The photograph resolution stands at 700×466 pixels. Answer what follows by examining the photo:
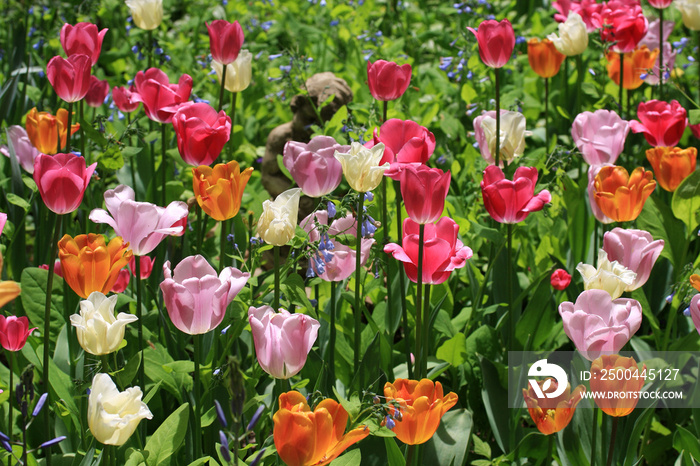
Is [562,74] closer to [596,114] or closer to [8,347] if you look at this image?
[596,114]

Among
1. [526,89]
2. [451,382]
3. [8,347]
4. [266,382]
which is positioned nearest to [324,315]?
[266,382]

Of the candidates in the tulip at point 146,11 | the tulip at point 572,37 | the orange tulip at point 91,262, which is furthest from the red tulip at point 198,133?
the tulip at point 572,37

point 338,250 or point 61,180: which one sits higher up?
point 61,180

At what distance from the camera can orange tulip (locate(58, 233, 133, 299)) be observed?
125cm

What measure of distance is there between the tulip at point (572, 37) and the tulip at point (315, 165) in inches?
46.0

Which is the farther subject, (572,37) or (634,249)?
(572,37)

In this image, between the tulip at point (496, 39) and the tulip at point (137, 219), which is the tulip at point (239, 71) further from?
the tulip at point (137, 219)

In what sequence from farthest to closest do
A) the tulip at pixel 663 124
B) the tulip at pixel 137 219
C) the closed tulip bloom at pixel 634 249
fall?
the tulip at pixel 663 124 → the closed tulip bloom at pixel 634 249 → the tulip at pixel 137 219

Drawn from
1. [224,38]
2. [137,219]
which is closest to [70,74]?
[224,38]

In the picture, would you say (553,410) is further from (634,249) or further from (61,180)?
(61,180)

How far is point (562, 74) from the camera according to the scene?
3.31m

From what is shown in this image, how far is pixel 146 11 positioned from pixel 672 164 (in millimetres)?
1639

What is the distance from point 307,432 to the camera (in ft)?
3.21

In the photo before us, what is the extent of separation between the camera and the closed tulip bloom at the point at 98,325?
1.14 metres
